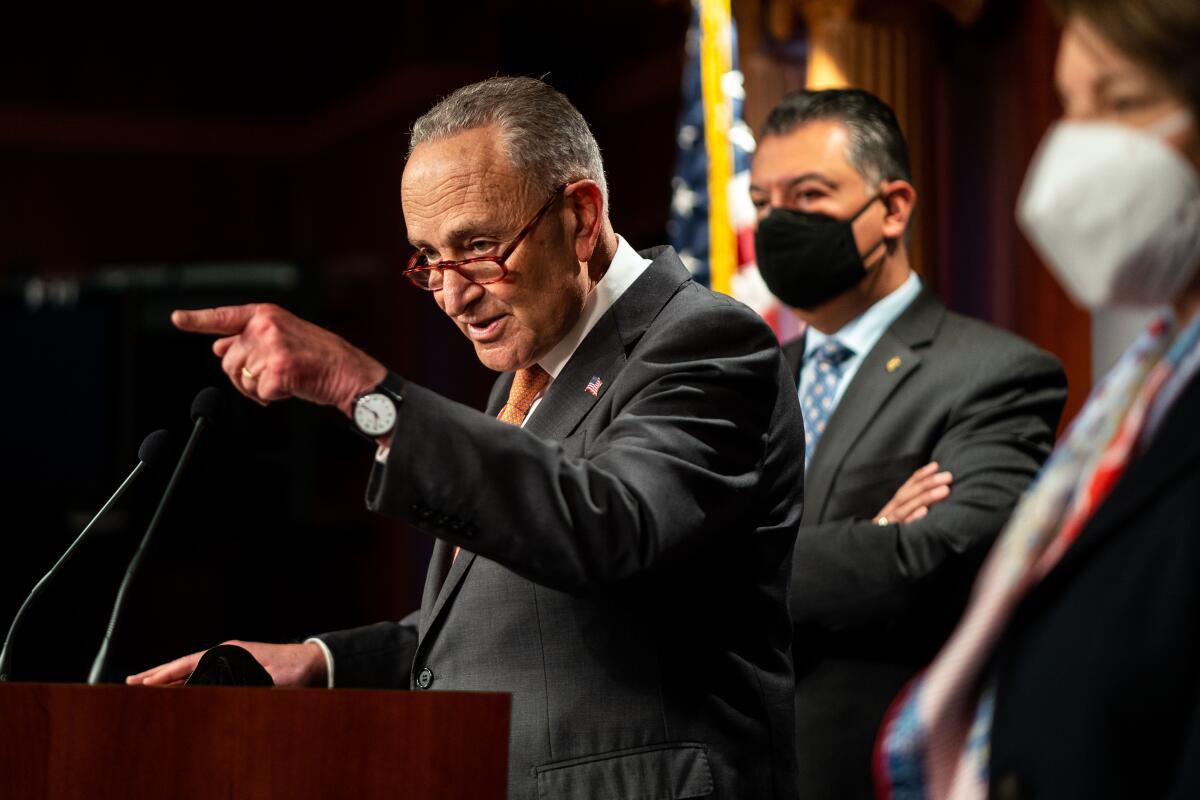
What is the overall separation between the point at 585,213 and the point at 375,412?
0.64 meters

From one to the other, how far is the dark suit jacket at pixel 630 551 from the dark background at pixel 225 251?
514cm

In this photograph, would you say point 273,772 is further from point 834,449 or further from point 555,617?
point 834,449

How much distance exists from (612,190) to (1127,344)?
512 cm

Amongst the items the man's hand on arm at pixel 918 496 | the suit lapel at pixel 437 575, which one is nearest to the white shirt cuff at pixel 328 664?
the suit lapel at pixel 437 575

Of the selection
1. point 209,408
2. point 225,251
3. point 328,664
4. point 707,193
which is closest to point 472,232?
point 209,408

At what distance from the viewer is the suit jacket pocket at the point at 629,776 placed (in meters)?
2.01

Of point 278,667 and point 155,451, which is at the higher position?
point 155,451

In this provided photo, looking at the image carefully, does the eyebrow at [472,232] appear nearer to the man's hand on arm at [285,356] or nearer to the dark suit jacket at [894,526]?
the man's hand on arm at [285,356]

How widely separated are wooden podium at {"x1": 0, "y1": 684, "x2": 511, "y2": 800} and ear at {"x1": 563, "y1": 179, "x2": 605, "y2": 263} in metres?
0.81

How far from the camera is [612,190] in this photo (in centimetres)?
862

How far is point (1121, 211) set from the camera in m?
1.36

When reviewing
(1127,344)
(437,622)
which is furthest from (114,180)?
(437,622)

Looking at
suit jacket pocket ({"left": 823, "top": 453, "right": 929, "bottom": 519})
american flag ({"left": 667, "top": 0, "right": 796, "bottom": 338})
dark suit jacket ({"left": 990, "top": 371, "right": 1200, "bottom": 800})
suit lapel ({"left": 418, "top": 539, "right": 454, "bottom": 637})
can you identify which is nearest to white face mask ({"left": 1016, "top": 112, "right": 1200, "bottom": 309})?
dark suit jacket ({"left": 990, "top": 371, "right": 1200, "bottom": 800})

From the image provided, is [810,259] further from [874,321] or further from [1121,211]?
[1121,211]
